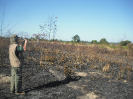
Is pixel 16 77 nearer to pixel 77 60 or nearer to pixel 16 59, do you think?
pixel 16 59

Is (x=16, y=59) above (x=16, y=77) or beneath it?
above

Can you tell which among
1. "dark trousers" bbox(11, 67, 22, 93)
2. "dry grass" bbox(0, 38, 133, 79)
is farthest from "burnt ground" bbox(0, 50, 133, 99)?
"dry grass" bbox(0, 38, 133, 79)

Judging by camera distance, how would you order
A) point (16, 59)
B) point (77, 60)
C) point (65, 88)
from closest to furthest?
point (16, 59) → point (65, 88) → point (77, 60)

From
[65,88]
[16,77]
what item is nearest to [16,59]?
[16,77]

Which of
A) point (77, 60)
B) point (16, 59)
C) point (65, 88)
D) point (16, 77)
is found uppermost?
point (16, 59)

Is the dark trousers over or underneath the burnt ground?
over

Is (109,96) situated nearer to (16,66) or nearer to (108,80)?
(108,80)

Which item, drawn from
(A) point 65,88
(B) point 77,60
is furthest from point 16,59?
(B) point 77,60

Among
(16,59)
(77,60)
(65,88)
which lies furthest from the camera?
(77,60)

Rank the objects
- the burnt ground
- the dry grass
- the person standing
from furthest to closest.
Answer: the dry grass, the burnt ground, the person standing

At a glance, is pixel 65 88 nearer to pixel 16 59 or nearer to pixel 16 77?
pixel 16 77

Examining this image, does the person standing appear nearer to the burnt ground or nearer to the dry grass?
the burnt ground

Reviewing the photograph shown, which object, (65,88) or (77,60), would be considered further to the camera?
(77,60)

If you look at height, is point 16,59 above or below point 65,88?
above
